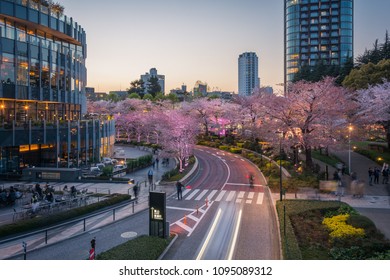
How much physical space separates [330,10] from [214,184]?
316 feet

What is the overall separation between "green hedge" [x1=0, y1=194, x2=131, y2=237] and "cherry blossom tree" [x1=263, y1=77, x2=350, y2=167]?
68.3ft

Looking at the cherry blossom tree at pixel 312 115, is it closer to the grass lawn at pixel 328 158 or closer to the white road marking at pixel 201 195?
the grass lawn at pixel 328 158

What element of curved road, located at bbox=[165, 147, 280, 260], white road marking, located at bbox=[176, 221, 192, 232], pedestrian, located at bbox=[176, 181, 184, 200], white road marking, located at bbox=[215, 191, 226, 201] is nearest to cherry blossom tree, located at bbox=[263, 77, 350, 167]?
curved road, located at bbox=[165, 147, 280, 260]

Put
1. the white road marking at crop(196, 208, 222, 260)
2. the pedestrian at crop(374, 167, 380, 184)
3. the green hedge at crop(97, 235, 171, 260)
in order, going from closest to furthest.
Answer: the green hedge at crop(97, 235, 171, 260) → the white road marking at crop(196, 208, 222, 260) → the pedestrian at crop(374, 167, 380, 184)

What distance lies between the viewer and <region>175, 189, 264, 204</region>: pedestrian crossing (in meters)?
27.3

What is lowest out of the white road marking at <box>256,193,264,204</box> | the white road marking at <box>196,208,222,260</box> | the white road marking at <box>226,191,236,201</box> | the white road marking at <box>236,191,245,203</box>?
the white road marking at <box>256,193,264,204</box>

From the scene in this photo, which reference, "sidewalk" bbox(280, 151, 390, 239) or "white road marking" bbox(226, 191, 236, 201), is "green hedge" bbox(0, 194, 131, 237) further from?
"sidewalk" bbox(280, 151, 390, 239)

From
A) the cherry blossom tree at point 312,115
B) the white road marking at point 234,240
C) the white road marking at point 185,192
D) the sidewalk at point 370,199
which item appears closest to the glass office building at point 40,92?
the white road marking at point 185,192

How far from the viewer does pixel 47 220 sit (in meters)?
19.5

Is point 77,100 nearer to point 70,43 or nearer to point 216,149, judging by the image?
point 70,43

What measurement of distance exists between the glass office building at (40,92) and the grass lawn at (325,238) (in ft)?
92.2

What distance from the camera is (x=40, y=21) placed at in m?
38.9

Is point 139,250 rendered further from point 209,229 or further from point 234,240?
point 209,229
